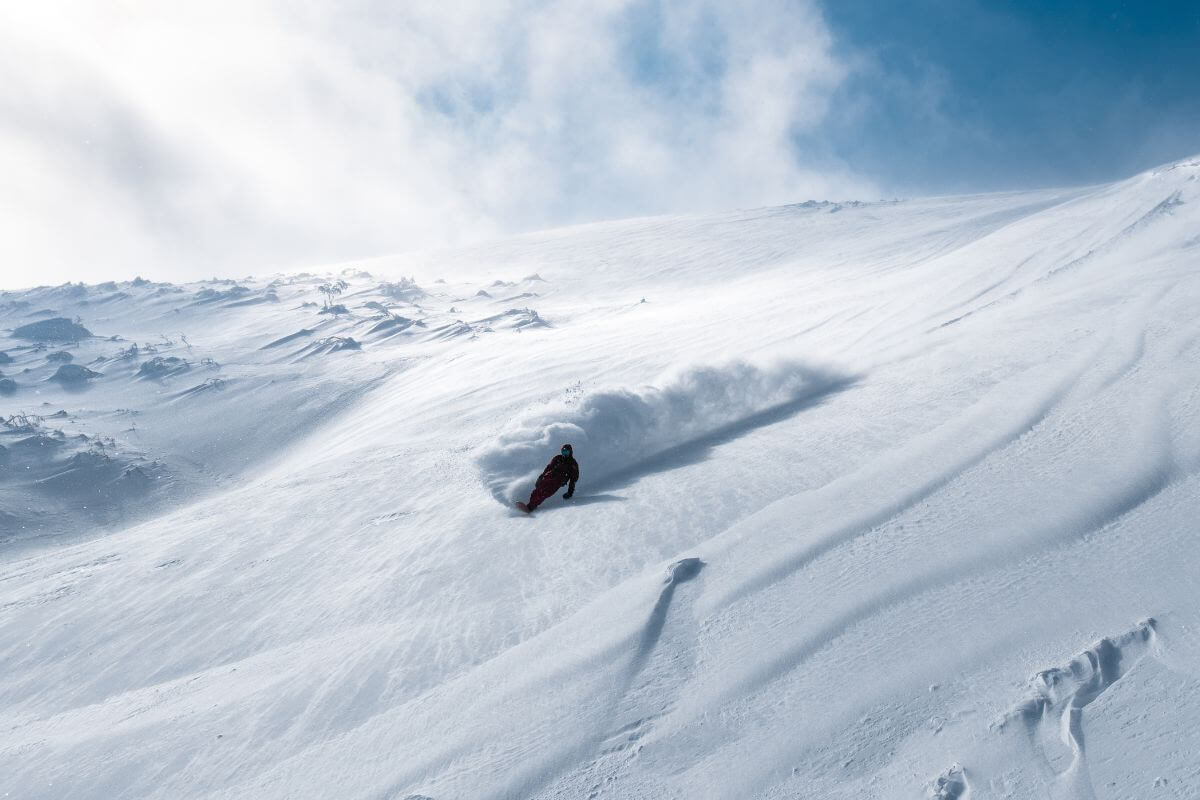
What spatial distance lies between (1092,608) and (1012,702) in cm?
113

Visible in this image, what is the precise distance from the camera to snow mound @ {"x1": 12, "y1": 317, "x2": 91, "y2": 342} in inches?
1927

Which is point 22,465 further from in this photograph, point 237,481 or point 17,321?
point 17,321

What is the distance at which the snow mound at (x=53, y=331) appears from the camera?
161 ft

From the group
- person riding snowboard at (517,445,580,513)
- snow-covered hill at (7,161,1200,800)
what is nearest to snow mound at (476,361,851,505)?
snow-covered hill at (7,161,1200,800)

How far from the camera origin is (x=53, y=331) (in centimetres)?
5012

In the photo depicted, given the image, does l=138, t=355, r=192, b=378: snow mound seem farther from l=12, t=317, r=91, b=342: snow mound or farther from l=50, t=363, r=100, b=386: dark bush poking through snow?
l=12, t=317, r=91, b=342: snow mound

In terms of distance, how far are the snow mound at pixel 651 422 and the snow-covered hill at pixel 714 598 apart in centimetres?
7

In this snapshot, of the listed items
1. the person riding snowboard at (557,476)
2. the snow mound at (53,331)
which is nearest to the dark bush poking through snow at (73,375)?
the snow mound at (53,331)

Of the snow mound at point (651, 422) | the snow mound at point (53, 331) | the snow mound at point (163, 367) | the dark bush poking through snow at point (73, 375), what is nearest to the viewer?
the snow mound at point (651, 422)

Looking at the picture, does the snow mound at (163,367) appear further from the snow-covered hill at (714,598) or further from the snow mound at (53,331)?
the snow-covered hill at (714,598)

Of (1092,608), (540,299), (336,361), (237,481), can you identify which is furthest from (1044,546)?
(540,299)

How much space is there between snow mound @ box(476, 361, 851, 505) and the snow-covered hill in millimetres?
67

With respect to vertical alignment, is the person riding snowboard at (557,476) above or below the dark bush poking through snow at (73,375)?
below

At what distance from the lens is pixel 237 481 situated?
22.7 meters
